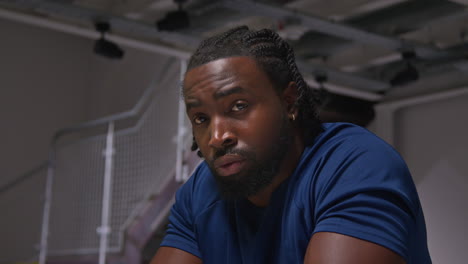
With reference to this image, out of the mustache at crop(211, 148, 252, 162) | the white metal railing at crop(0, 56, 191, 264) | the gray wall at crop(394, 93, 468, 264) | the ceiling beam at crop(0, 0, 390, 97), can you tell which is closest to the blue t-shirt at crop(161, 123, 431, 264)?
the mustache at crop(211, 148, 252, 162)

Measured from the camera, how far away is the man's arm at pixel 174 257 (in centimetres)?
145

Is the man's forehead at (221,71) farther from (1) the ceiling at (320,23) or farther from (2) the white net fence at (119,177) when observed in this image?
(2) the white net fence at (119,177)

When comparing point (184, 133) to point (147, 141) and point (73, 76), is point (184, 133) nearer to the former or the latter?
point (147, 141)

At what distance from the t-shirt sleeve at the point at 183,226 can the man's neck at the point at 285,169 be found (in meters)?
0.22

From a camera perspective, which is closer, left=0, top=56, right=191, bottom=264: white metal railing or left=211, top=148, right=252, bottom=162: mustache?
left=211, top=148, right=252, bottom=162: mustache

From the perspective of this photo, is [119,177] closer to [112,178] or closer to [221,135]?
[112,178]

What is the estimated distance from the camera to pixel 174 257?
1.47m

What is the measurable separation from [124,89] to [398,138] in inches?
166

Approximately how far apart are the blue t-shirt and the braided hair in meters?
0.05

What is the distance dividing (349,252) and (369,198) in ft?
0.30

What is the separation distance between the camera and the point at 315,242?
1.07 m

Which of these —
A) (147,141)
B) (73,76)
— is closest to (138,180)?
(147,141)

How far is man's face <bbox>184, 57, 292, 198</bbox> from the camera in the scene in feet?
4.02

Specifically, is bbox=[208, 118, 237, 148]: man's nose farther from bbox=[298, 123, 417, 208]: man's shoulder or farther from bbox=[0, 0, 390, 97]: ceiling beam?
bbox=[0, 0, 390, 97]: ceiling beam
